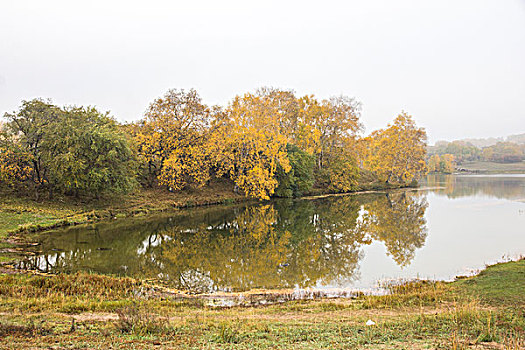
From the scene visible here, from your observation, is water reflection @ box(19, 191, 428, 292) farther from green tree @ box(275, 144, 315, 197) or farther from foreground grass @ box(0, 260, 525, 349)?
green tree @ box(275, 144, 315, 197)

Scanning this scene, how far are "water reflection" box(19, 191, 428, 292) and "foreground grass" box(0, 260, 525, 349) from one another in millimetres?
3184

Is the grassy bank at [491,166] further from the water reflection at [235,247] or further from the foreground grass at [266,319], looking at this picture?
the foreground grass at [266,319]

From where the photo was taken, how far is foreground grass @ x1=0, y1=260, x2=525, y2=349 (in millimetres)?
6824

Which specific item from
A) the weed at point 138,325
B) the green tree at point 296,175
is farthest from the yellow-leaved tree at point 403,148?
the weed at point 138,325

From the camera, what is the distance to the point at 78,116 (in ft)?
102

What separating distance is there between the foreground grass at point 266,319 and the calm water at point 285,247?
3.07m

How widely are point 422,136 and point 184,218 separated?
4938 cm

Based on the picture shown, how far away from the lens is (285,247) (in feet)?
68.1

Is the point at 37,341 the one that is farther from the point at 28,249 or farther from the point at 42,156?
the point at 42,156

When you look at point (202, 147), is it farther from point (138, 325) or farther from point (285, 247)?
point (138, 325)

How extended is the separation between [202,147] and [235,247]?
21.8 m

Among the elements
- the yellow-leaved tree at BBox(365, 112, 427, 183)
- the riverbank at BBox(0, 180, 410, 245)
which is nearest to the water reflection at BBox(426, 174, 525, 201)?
the yellow-leaved tree at BBox(365, 112, 427, 183)

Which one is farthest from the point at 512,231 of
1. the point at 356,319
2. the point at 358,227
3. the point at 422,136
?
the point at 422,136

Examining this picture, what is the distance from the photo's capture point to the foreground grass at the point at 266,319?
6.82 m
